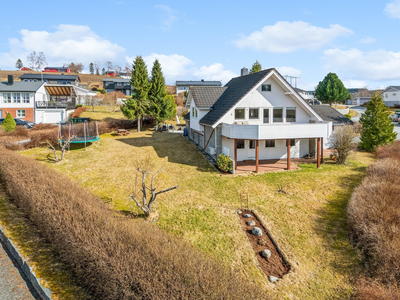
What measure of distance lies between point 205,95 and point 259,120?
6.06 metres

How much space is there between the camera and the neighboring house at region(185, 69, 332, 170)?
20.4 metres

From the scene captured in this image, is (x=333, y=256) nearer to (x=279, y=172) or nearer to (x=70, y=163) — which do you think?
(x=279, y=172)

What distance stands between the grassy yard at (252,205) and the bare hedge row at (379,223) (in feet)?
2.23

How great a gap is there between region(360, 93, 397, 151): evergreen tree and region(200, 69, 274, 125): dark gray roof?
591 inches

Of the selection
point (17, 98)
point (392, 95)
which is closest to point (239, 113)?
point (17, 98)

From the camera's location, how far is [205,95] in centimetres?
2534

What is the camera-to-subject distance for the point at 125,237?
26.4 ft

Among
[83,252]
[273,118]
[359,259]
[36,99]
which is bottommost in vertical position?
[359,259]

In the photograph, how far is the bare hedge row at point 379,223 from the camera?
1009 cm

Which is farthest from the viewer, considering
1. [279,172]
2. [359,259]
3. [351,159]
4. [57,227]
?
[351,159]

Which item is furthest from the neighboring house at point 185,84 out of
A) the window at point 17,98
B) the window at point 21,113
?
the window at point 21,113

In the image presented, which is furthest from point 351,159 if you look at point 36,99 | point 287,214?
point 36,99

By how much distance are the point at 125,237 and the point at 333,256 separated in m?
8.87

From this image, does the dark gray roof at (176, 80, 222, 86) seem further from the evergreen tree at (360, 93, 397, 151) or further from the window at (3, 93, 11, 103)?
the evergreen tree at (360, 93, 397, 151)
